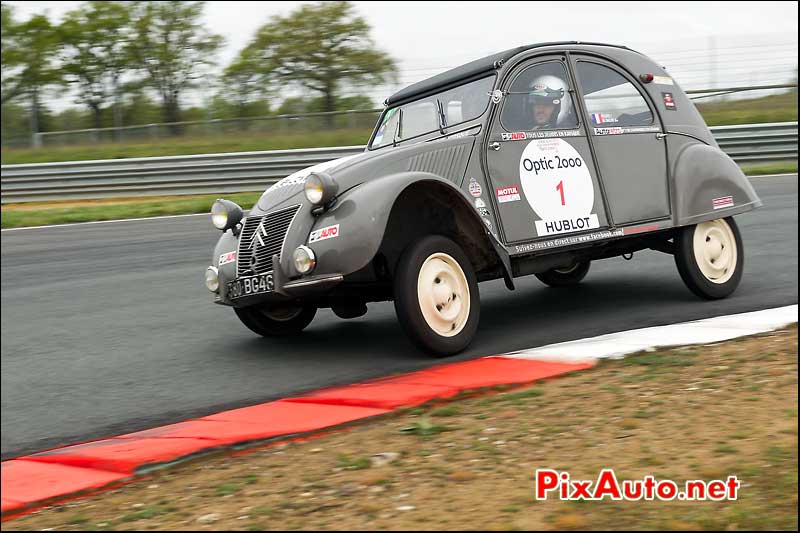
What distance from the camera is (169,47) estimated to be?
33938 mm

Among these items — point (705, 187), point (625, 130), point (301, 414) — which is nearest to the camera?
point (301, 414)

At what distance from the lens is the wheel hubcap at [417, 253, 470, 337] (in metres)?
5.96

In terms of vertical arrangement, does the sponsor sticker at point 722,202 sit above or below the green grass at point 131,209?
below

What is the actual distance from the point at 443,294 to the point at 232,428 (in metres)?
1.92

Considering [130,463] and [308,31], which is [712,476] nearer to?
[130,463]

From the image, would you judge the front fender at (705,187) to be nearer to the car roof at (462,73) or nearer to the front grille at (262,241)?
the car roof at (462,73)

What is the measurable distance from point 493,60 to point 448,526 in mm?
4561

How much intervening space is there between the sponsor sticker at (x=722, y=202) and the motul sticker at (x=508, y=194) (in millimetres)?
1897

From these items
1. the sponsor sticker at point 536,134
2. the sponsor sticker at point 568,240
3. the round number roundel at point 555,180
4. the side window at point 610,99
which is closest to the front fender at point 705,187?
the side window at point 610,99

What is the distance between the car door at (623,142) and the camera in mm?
7195

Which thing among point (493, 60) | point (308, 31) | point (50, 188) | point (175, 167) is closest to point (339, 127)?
point (175, 167)

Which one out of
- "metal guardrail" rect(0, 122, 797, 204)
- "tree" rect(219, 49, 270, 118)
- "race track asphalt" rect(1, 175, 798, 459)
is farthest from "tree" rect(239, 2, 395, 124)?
"race track asphalt" rect(1, 175, 798, 459)

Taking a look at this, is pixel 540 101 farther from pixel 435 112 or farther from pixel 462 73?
pixel 435 112

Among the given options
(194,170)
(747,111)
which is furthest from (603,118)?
(747,111)
